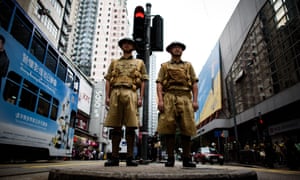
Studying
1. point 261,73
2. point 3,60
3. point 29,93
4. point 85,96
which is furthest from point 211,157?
point 85,96

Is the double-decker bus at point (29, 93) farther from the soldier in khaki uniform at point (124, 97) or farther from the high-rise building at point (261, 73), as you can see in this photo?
the high-rise building at point (261, 73)

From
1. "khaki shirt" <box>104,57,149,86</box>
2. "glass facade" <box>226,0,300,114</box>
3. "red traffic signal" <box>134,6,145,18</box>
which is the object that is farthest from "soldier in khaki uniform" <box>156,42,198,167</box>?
"glass facade" <box>226,0,300,114</box>

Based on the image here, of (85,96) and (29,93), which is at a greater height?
(85,96)

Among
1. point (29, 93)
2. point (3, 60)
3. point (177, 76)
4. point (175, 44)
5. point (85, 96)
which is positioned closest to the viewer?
point (177, 76)

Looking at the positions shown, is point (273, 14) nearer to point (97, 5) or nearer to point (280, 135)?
point (280, 135)

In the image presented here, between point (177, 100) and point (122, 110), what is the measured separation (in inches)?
37.5

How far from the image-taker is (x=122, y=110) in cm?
361

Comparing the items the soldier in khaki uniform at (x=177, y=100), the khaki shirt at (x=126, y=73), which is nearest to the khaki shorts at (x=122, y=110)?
the khaki shirt at (x=126, y=73)

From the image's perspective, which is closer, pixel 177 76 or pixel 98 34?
pixel 177 76

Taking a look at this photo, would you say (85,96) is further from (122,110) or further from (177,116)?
(177,116)

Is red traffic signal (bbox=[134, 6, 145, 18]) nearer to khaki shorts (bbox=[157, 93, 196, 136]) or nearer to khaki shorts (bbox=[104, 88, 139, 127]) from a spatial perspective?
khaki shorts (bbox=[104, 88, 139, 127])

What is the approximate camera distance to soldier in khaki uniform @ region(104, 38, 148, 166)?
11.5ft

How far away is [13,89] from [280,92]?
57.6 ft

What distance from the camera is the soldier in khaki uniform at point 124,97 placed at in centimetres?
350
